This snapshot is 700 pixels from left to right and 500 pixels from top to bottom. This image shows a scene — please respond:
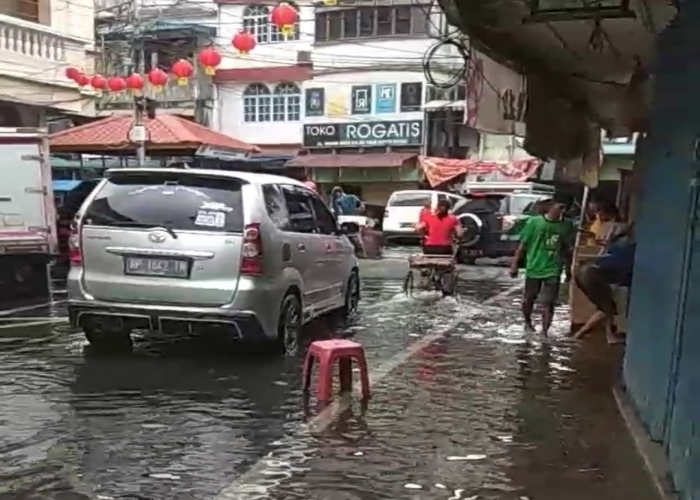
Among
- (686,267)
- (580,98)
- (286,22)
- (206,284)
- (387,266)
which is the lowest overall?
(387,266)

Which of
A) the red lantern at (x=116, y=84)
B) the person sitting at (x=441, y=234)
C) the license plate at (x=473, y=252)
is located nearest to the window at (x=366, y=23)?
the license plate at (x=473, y=252)

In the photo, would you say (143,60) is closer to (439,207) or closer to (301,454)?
(439,207)

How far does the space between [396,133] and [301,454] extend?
28.6 metres

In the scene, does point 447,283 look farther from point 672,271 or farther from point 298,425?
point 672,271

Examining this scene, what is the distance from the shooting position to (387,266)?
806 inches

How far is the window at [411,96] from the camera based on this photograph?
110 ft

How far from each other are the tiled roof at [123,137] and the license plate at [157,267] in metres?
11.4

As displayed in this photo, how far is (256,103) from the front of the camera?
37656mm

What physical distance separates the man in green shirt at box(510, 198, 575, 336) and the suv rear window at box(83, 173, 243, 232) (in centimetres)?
406

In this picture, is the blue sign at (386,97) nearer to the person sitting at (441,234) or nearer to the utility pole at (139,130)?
the utility pole at (139,130)

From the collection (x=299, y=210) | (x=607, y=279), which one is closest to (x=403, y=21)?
(x=299, y=210)

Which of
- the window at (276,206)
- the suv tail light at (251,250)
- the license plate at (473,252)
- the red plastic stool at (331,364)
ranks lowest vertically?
the license plate at (473,252)

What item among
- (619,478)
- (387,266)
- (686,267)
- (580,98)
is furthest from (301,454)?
(387,266)

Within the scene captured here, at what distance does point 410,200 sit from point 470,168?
14.3 ft
